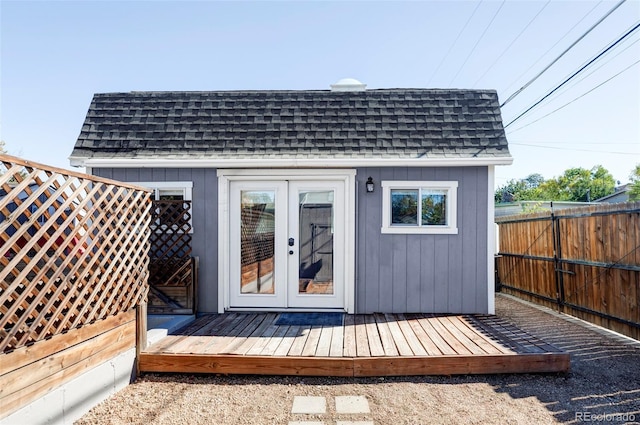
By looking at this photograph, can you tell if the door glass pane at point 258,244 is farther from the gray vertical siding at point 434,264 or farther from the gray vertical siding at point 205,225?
the gray vertical siding at point 434,264

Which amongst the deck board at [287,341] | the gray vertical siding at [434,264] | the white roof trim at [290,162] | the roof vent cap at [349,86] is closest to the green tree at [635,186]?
the gray vertical siding at [434,264]

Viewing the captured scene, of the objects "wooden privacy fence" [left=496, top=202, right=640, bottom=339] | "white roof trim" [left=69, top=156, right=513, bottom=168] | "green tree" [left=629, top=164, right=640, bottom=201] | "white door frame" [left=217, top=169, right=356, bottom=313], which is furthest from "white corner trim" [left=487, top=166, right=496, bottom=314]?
"green tree" [left=629, top=164, right=640, bottom=201]

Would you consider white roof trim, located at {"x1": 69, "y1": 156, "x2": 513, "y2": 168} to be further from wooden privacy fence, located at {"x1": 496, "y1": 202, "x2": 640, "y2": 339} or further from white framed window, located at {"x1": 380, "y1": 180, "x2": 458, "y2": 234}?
wooden privacy fence, located at {"x1": 496, "y1": 202, "x2": 640, "y2": 339}

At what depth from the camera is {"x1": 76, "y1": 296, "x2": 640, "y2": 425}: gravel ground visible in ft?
9.17

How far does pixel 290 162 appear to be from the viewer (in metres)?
5.18

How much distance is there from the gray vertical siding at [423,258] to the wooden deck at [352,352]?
807 mm

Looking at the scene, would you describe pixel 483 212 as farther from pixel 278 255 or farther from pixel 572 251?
pixel 278 255

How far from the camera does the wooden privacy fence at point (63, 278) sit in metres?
2.22

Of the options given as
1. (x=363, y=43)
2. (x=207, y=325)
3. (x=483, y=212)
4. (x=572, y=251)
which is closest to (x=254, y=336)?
(x=207, y=325)

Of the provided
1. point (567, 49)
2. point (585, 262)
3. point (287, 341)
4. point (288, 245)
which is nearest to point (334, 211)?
point (288, 245)

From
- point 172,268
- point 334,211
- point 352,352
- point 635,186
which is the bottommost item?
point 352,352

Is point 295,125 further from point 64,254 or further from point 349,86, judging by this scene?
point 64,254

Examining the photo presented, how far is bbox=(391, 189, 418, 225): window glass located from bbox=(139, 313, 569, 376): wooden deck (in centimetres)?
160

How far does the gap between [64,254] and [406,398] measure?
3.27 meters
